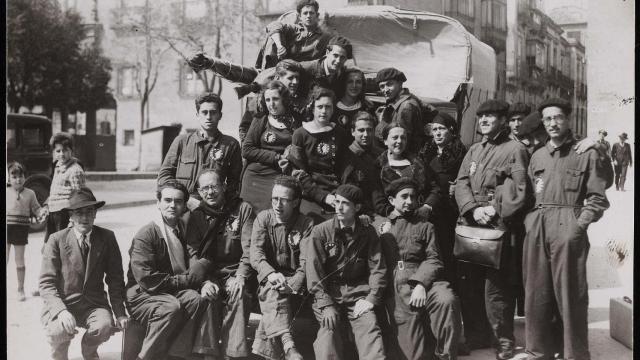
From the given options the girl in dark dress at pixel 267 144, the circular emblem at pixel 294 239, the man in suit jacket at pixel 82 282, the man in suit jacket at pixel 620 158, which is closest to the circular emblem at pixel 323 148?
the girl in dark dress at pixel 267 144

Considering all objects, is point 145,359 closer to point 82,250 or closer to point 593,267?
point 82,250

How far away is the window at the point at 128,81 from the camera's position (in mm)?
10602

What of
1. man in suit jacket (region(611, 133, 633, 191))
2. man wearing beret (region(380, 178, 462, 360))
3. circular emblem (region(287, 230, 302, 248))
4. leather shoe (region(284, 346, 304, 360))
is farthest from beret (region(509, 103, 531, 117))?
leather shoe (region(284, 346, 304, 360))

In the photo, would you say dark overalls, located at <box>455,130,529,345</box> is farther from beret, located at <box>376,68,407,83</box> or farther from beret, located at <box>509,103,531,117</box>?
beret, located at <box>376,68,407,83</box>

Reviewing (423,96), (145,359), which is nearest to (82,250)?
(145,359)

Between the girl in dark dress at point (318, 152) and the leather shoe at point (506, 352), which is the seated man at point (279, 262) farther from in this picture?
the leather shoe at point (506, 352)

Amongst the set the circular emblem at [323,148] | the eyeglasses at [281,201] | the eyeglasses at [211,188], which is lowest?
the eyeglasses at [281,201]

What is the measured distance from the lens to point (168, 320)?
3428mm

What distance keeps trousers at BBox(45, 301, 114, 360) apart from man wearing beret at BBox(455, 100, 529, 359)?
2.27 metres

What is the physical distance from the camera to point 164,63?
11.4 meters

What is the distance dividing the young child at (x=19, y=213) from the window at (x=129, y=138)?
679cm

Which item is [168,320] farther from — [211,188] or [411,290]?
[411,290]

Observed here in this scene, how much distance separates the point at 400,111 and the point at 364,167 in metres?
0.48

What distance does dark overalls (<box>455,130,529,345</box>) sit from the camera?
146 inches
